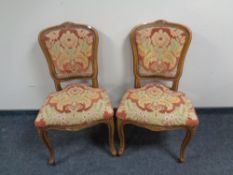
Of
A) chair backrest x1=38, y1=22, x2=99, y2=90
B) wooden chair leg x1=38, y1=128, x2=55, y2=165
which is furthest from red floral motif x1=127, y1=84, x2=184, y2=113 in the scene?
wooden chair leg x1=38, y1=128, x2=55, y2=165

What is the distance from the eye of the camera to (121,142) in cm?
180

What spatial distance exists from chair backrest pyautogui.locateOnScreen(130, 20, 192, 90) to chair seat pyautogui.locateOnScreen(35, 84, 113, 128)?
1.12ft

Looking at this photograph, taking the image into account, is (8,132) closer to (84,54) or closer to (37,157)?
(37,157)

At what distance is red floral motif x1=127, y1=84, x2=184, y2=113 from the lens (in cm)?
157

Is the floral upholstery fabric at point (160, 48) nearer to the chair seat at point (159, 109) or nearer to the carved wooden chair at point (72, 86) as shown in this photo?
the chair seat at point (159, 109)

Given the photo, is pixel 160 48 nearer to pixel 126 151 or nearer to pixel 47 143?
pixel 126 151

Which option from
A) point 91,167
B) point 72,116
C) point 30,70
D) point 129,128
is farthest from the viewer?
point 129,128

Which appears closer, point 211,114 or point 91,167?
point 91,167

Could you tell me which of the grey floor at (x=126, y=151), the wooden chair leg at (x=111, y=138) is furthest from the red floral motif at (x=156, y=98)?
the grey floor at (x=126, y=151)

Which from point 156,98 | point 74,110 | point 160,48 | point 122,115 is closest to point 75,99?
point 74,110

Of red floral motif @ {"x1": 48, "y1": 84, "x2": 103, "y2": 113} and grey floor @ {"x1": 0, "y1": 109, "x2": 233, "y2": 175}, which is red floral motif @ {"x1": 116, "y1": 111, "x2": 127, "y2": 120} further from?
grey floor @ {"x1": 0, "y1": 109, "x2": 233, "y2": 175}

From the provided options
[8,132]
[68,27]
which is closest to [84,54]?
[68,27]

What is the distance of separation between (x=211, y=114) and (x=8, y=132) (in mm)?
1588

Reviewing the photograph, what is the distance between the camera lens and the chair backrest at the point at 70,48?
165 cm
